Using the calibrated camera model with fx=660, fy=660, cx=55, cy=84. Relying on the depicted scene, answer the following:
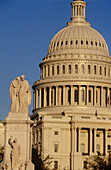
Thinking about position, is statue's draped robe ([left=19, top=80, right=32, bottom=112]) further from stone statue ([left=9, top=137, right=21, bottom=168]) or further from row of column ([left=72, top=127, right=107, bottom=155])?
row of column ([left=72, top=127, right=107, bottom=155])

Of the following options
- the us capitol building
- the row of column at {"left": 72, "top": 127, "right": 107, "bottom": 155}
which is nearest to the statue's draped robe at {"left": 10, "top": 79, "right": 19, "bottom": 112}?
the us capitol building

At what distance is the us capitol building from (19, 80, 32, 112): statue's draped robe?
10696 cm

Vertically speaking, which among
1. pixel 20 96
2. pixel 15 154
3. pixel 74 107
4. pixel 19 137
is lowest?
pixel 15 154

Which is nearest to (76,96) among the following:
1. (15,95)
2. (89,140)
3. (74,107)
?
(74,107)

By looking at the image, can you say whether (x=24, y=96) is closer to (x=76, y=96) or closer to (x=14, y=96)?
(x=14, y=96)

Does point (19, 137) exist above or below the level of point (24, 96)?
below

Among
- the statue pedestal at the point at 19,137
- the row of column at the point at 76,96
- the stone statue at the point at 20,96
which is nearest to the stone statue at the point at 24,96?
the stone statue at the point at 20,96

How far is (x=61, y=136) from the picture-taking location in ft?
570

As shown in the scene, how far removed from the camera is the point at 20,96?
61.1 metres

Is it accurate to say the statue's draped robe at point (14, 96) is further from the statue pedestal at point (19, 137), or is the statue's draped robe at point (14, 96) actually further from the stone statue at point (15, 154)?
the stone statue at point (15, 154)

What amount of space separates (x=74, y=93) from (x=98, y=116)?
12132 millimetres

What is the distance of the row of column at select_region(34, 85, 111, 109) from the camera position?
192 m

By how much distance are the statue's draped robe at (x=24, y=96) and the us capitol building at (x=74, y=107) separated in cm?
10696

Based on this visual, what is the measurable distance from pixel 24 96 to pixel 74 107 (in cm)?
13004
